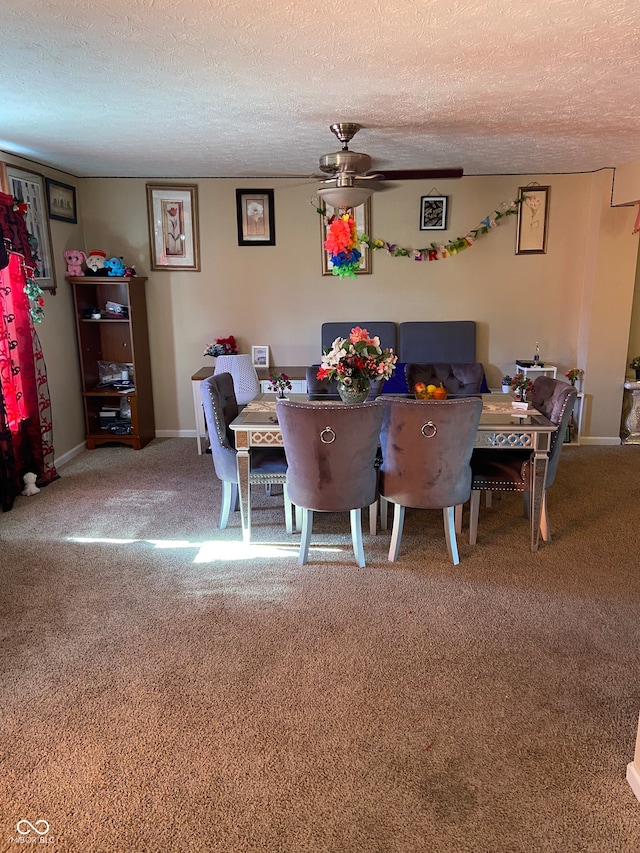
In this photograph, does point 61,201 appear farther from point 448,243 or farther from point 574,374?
point 574,374

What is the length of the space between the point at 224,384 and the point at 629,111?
2.77 metres

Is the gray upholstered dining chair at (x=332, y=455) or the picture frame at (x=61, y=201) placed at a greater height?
the picture frame at (x=61, y=201)

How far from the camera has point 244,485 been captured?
355 centimetres

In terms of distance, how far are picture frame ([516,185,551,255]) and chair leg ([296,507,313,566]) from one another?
363cm

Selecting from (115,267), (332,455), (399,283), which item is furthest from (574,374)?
(115,267)

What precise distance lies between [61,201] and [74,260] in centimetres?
50

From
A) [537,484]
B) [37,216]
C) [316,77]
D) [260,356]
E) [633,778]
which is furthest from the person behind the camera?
[260,356]

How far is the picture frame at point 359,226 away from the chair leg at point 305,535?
2.94 m

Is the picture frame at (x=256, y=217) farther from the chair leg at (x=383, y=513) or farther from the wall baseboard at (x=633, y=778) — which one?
the wall baseboard at (x=633, y=778)

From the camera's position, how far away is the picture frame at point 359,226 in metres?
5.57

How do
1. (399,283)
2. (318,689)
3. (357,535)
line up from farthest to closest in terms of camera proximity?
(399,283), (357,535), (318,689)

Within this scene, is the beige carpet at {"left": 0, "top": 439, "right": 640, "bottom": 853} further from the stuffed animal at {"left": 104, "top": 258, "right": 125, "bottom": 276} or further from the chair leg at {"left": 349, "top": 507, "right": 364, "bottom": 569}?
the stuffed animal at {"left": 104, "top": 258, "right": 125, "bottom": 276}

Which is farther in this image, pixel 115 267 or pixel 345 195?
pixel 115 267

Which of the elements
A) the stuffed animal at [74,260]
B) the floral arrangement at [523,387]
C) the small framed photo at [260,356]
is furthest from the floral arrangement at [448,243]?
the floral arrangement at [523,387]
